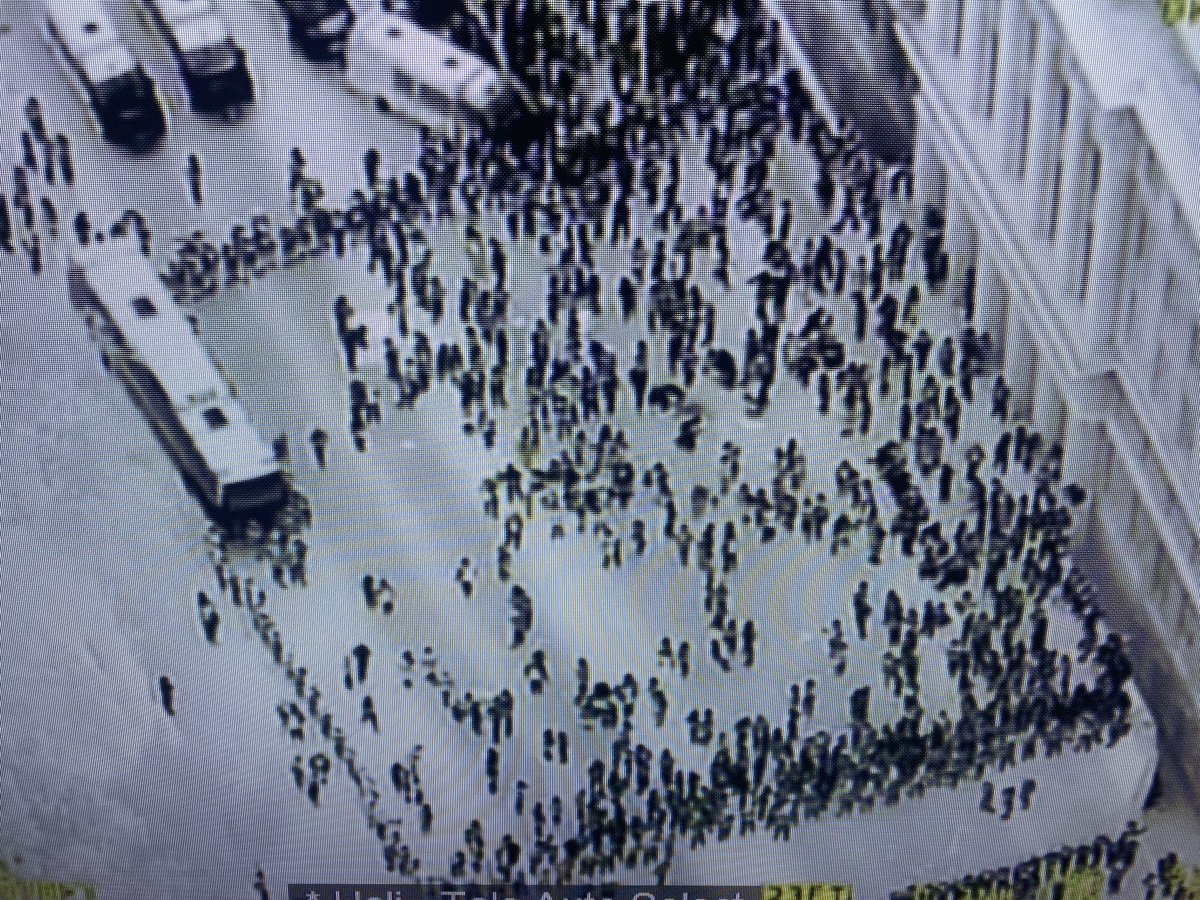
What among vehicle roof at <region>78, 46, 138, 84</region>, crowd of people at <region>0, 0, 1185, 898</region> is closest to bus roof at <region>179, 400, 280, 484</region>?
crowd of people at <region>0, 0, 1185, 898</region>

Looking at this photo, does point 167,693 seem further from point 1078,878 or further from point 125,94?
point 1078,878

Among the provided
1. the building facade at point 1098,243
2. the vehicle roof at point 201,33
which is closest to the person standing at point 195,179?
the vehicle roof at point 201,33

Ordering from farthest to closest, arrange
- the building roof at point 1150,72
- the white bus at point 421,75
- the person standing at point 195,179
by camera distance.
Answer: the person standing at point 195,179, the white bus at point 421,75, the building roof at point 1150,72

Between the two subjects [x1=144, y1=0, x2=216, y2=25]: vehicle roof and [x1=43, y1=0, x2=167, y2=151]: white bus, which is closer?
[x1=144, y1=0, x2=216, y2=25]: vehicle roof

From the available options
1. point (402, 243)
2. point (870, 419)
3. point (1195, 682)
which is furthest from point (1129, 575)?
point (402, 243)

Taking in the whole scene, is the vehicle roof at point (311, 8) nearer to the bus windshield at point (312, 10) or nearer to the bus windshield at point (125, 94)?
the bus windshield at point (312, 10)

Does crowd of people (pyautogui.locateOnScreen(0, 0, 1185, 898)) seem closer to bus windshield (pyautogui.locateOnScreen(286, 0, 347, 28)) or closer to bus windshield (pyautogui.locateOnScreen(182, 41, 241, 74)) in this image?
bus windshield (pyautogui.locateOnScreen(182, 41, 241, 74))
